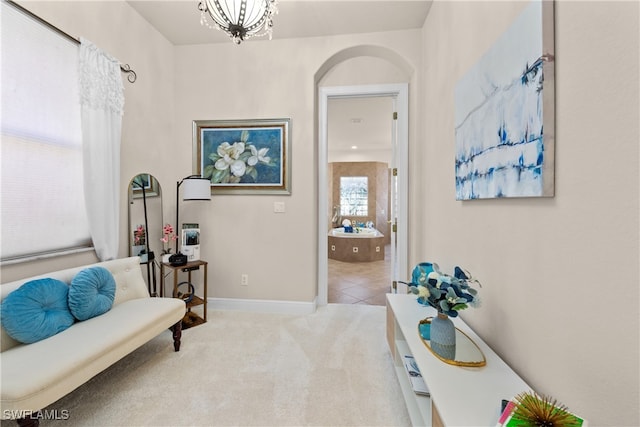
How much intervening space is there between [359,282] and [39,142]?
378 centimetres

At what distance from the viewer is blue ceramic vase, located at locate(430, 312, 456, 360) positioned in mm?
1232

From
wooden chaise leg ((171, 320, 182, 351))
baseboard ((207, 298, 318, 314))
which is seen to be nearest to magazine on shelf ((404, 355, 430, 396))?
baseboard ((207, 298, 318, 314))

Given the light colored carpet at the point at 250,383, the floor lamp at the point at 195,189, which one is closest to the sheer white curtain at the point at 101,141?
the floor lamp at the point at 195,189

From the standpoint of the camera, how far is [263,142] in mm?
2936

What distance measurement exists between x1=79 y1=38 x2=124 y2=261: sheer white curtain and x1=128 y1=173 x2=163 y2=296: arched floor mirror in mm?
226

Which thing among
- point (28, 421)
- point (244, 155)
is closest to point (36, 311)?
point (28, 421)

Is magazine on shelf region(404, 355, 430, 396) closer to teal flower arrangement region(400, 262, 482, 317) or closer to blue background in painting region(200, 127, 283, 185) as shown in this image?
teal flower arrangement region(400, 262, 482, 317)

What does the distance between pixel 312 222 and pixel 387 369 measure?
5.01ft

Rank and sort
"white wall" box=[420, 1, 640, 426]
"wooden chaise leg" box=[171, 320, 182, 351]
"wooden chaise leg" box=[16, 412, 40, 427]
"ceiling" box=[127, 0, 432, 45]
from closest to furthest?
"white wall" box=[420, 1, 640, 426], "wooden chaise leg" box=[16, 412, 40, 427], "wooden chaise leg" box=[171, 320, 182, 351], "ceiling" box=[127, 0, 432, 45]

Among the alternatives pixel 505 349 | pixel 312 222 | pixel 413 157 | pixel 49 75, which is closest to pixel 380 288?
pixel 312 222

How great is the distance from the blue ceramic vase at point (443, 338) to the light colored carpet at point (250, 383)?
55cm

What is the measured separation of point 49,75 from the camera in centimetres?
178

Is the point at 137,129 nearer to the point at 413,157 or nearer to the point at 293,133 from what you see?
the point at 293,133

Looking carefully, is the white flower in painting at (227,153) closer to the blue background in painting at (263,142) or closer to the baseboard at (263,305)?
the blue background in painting at (263,142)
